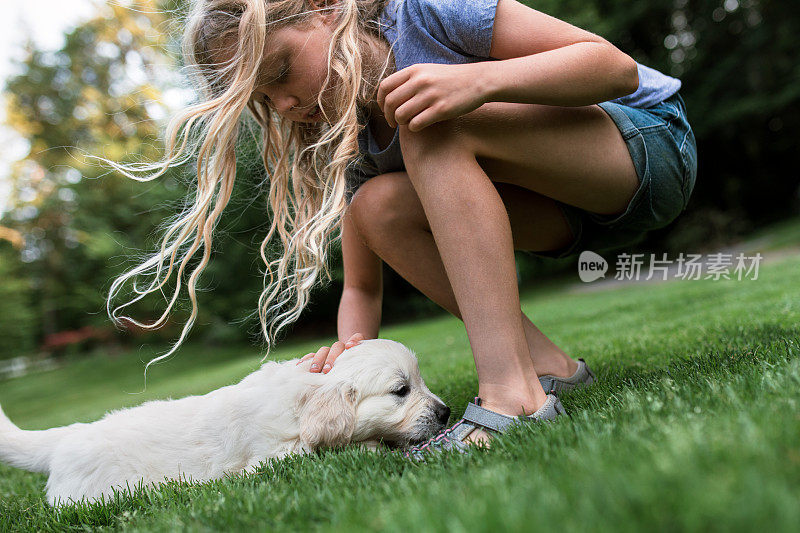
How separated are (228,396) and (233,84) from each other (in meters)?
1.22

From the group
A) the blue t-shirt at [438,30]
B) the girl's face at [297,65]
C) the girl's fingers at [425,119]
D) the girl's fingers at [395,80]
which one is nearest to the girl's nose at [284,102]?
the girl's face at [297,65]

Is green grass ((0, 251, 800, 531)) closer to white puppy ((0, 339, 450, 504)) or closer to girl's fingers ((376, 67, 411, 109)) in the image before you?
white puppy ((0, 339, 450, 504))

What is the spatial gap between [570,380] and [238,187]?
1062 centimetres

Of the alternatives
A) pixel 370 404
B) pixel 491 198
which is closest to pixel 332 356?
pixel 370 404

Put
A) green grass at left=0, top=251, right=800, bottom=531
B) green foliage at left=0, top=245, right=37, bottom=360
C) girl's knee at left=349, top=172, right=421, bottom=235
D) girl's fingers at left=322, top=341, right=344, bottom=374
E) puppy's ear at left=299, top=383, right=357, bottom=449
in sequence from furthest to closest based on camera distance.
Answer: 1. green foliage at left=0, top=245, right=37, bottom=360
2. girl's knee at left=349, top=172, right=421, bottom=235
3. girl's fingers at left=322, top=341, right=344, bottom=374
4. puppy's ear at left=299, top=383, right=357, bottom=449
5. green grass at left=0, top=251, right=800, bottom=531

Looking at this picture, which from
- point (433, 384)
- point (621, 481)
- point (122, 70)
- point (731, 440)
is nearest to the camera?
point (621, 481)

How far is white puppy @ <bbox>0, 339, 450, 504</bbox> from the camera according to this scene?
2.14 m

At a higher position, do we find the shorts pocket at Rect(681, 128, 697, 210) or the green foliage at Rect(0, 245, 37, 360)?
the shorts pocket at Rect(681, 128, 697, 210)

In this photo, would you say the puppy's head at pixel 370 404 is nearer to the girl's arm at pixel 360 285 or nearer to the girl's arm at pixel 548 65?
the girl's arm at pixel 360 285

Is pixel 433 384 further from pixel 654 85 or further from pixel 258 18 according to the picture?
pixel 258 18

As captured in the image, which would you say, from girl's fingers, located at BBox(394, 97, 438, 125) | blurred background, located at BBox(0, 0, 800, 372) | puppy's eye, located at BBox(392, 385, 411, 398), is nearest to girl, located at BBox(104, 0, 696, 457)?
girl's fingers, located at BBox(394, 97, 438, 125)

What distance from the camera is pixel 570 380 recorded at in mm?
2568

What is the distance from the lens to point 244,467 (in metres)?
2.18

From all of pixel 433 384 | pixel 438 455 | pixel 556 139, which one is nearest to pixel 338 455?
pixel 438 455
